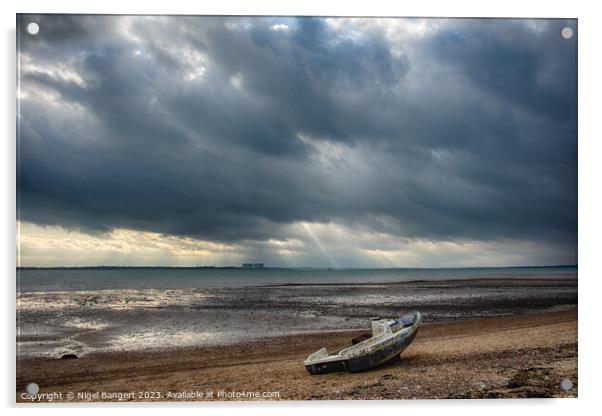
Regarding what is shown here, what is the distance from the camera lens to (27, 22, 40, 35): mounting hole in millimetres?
4911

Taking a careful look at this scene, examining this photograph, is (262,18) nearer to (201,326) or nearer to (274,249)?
(274,249)

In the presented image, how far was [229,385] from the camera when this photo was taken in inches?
204

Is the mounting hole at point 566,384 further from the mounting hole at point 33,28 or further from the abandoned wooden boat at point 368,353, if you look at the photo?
the mounting hole at point 33,28

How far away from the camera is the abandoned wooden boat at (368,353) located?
527cm

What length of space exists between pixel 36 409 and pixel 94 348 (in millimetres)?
1952

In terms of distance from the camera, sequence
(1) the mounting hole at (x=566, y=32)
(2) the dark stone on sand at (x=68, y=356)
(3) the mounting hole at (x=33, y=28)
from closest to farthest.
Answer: (3) the mounting hole at (x=33, y=28), (1) the mounting hole at (x=566, y=32), (2) the dark stone on sand at (x=68, y=356)

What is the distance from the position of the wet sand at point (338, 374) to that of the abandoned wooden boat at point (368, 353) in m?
0.09

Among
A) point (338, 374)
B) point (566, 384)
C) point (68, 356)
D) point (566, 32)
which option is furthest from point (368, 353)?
point (566, 32)

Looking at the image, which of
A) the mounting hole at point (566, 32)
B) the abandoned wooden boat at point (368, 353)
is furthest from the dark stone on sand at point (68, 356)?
the mounting hole at point (566, 32)

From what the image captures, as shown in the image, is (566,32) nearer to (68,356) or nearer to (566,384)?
(566,384)

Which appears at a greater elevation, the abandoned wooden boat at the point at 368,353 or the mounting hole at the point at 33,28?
the mounting hole at the point at 33,28

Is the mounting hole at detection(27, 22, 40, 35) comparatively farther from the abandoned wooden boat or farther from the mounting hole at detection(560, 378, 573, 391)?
the mounting hole at detection(560, 378, 573, 391)

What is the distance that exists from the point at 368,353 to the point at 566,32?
14.2ft

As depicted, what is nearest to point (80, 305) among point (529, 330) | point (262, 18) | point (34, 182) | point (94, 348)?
point (94, 348)
